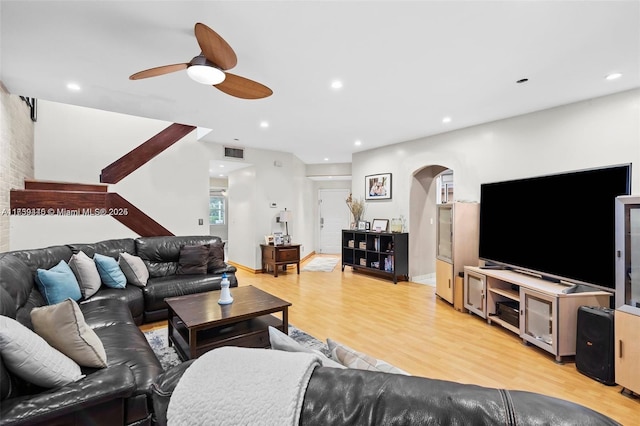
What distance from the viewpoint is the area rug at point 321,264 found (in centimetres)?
667

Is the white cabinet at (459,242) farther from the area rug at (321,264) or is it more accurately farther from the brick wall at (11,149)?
the brick wall at (11,149)

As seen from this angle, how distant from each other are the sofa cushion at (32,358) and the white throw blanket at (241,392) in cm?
102

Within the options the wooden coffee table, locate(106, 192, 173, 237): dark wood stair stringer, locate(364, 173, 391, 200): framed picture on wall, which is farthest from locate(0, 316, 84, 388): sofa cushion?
locate(364, 173, 391, 200): framed picture on wall

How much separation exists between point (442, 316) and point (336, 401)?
349 centimetres

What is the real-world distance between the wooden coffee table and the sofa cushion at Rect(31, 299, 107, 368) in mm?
711

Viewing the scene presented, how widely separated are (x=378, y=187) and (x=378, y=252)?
53.0 inches

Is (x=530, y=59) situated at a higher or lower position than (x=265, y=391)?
higher

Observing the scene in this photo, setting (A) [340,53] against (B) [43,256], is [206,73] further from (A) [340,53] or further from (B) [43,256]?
(B) [43,256]

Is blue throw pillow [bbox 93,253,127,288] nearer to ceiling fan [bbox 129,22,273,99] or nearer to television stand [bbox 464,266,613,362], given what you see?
ceiling fan [bbox 129,22,273,99]

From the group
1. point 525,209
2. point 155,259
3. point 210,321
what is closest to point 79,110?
point 155,259

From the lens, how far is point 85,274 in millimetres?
2973

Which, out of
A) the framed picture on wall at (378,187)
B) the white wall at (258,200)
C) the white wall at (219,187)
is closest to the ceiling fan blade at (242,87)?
the white wall at (258,200)

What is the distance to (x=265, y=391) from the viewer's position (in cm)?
65

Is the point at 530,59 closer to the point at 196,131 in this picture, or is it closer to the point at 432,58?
the point at 432,58
